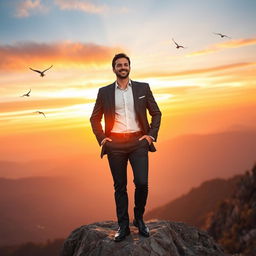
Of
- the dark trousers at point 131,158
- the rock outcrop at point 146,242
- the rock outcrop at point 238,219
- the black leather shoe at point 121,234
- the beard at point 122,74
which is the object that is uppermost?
the beard at point 122,74

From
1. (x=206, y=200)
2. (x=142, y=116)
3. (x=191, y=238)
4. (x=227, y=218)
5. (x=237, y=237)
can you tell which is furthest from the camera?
(x=206, y=200)

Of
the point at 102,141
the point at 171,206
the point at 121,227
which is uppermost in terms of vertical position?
the point at 102,141

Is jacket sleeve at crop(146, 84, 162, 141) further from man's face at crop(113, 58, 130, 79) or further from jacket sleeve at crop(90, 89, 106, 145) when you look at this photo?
jacket sleeve at crop(90, 89, 106, 145)

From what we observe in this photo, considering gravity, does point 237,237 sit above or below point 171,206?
above

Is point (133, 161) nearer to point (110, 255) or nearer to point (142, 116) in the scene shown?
point (142, 116)

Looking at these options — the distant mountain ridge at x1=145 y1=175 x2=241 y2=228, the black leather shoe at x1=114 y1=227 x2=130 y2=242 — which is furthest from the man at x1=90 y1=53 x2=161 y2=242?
the distant mountain ridge at x1=145 y1=175 x2=241 y2=228

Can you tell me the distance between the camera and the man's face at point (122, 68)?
803cm

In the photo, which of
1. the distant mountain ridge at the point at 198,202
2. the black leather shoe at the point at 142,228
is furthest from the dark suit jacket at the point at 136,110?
the distant mountain ridge at the point at 198,202

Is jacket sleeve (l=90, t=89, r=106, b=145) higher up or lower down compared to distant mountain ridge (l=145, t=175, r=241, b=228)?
higher up

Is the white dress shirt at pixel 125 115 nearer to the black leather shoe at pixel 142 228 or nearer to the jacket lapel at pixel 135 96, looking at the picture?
the jacket lapel at pixel 135 96

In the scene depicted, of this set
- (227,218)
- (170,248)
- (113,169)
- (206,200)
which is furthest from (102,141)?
(206,200)

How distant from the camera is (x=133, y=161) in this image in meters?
8.22

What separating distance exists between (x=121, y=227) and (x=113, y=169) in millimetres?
1568

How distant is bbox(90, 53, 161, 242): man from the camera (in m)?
8.15
